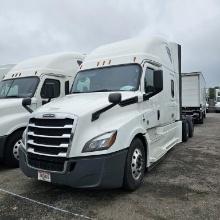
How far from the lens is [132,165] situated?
5961mm

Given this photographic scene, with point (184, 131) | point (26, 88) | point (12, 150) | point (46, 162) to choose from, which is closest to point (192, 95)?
point (184, 131)

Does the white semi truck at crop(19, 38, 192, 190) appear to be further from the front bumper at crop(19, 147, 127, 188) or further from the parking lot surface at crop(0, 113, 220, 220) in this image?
the parking lot surface at crop(0, 113, 220, 220)

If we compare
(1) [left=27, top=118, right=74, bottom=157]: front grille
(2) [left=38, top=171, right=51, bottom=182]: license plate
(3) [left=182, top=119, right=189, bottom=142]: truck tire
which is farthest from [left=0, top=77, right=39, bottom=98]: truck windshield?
(3) [left=182, top=119, right=189, bottom=142]: truck tire

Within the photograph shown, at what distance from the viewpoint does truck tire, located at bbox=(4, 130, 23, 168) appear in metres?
8.03

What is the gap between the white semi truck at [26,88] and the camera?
805cm

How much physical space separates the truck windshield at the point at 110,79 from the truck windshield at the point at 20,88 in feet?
6.60

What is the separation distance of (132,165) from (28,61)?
19.7 feet

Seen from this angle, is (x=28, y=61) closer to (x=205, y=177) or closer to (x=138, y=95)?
(x=138, y=95)

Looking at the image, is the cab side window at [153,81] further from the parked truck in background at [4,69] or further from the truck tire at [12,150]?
the parked truck in background at [4,69]

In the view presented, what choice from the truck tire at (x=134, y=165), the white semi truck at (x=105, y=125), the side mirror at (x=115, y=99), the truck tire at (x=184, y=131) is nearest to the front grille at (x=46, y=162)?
the white semi truck at (x=105, y=125)

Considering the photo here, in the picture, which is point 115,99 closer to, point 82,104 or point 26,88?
point 82,104

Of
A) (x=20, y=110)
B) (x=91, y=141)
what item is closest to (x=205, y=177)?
(x=91, y=141)

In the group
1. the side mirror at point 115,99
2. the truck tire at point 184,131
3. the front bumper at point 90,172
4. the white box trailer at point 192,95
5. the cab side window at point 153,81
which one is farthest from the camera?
the white box trailer at point 192,95

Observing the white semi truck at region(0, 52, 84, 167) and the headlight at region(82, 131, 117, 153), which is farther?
the white semi truck at region(0, 52, 84, 167)
